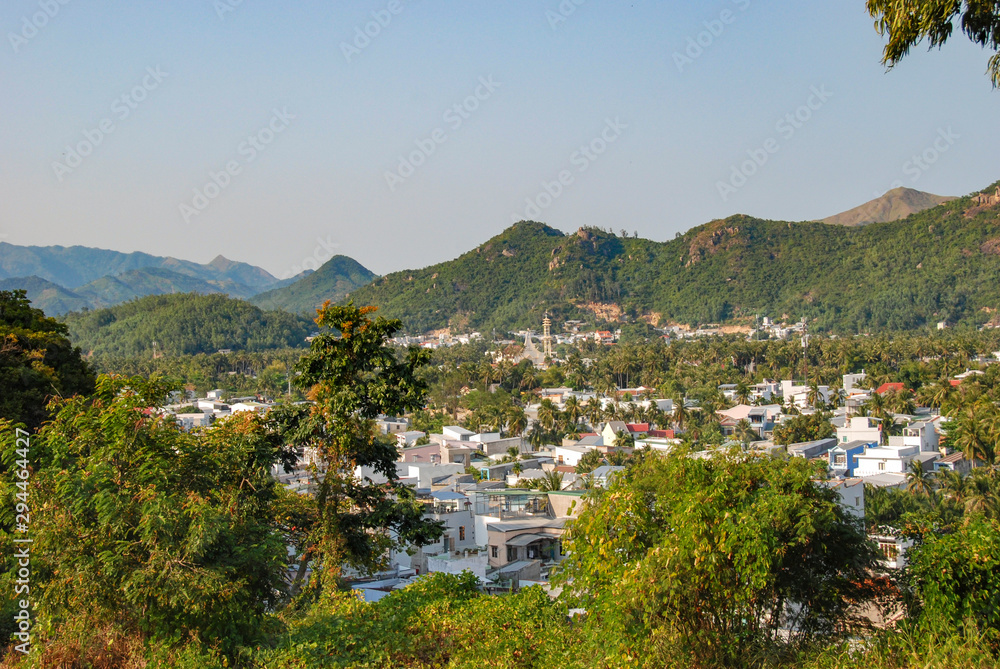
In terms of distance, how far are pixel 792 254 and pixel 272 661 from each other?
12850 centimetres

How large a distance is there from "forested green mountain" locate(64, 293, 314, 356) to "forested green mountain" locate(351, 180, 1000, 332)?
29.0 metres

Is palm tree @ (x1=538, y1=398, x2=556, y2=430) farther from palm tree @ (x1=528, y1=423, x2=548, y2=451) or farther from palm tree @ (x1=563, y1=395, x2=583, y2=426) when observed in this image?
palm tree @ (x1=528, y1=423, x2=548, y2=451)

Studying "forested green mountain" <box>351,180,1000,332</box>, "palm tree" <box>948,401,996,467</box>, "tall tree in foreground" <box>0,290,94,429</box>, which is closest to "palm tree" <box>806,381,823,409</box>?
"palm tree" <box>948,401,996,467</box>

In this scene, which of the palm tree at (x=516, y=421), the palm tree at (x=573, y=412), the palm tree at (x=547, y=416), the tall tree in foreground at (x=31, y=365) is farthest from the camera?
the palm tree at (x=573, y=412)

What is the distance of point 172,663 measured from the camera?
5258 mm

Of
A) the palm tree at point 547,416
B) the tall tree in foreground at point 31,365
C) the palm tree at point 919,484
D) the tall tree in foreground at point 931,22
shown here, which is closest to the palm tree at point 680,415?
the palm tree at point 547,416

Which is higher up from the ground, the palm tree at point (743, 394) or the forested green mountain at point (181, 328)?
the forested green mountain at point (181, 328)

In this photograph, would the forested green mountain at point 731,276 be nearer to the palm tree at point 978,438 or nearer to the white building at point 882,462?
the palm tree at point 978,438

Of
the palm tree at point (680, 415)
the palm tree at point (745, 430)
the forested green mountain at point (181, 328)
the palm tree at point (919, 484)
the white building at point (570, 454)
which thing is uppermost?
the forested green mountain at point (181, 328)

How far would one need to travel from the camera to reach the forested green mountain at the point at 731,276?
9681 centimetres

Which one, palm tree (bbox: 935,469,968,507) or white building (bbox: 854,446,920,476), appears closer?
palm tree (bbox: 935,469,968,507)

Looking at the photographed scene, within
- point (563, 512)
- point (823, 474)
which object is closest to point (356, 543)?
point (823, 474)

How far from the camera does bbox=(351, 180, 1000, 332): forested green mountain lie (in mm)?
96812

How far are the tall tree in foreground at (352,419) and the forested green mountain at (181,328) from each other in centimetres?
9056
